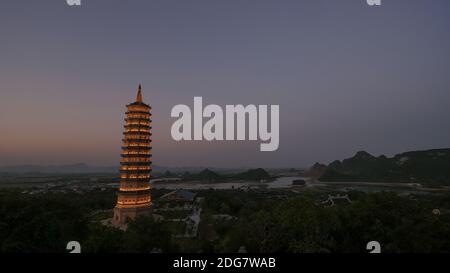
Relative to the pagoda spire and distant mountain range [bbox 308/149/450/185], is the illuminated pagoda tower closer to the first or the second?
the pagoda spire

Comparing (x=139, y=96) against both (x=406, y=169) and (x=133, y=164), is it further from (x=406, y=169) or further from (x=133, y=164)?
(x=406, y=169)

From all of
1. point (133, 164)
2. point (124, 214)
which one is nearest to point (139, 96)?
point (133, 164)

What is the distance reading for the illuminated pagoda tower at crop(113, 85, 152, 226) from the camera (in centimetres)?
3362

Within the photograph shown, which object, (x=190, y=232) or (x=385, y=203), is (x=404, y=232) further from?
(x=190, y=232)

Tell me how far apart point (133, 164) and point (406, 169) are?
12047 cm

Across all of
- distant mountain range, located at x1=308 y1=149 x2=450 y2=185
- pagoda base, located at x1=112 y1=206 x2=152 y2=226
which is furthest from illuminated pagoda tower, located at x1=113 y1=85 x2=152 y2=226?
distant mountain range, located at x1=308 y1=149 x2=450 y2=185

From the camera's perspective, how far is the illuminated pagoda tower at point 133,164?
33625mm

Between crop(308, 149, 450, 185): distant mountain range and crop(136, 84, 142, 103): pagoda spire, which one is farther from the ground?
crop(136, 84, 142, 103): pagoda spire

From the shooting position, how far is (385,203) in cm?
1641

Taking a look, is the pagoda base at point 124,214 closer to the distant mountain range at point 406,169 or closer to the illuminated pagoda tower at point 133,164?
the illuminated pagoda tower at point 133,164

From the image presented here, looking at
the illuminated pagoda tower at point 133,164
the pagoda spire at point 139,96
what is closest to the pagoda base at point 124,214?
the illuminated pagoda tower at point 133,164

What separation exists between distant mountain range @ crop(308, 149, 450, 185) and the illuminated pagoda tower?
3829 inches

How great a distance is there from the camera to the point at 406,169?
371 ft
